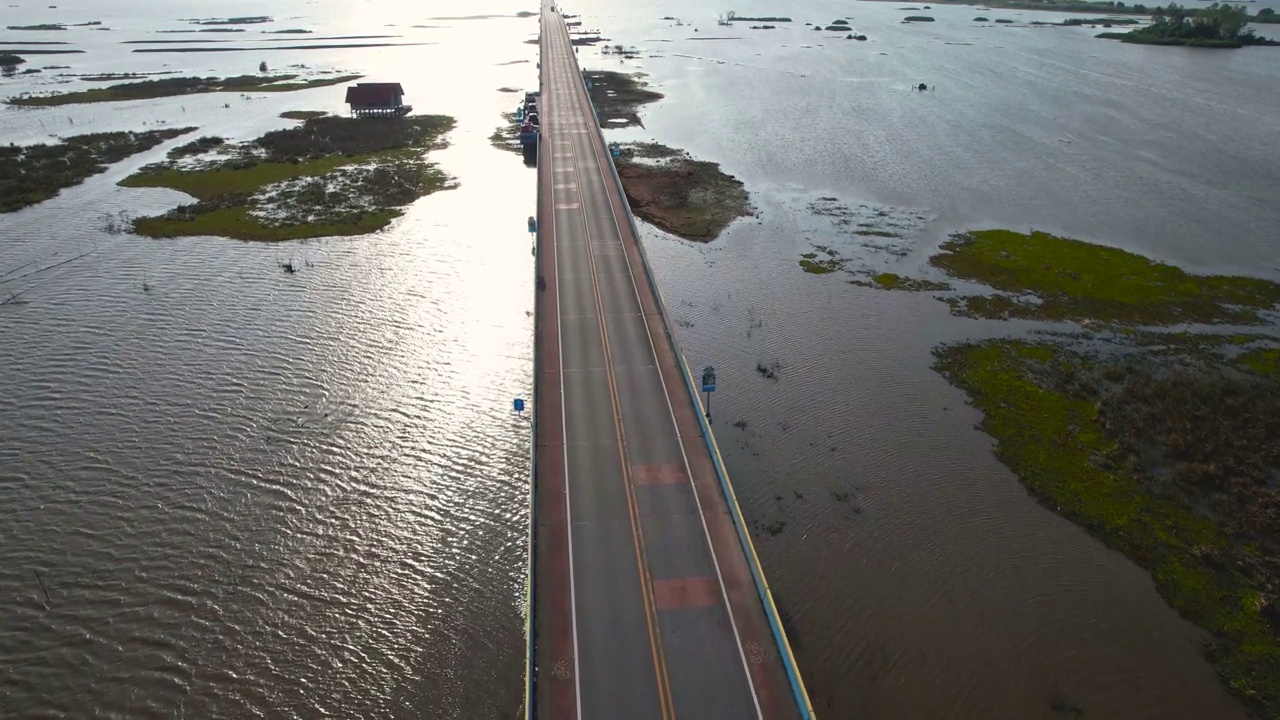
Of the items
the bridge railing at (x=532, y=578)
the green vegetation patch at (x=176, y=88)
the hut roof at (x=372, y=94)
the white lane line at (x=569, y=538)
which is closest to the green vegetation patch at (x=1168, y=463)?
the white lane line at (x=569, y=538)

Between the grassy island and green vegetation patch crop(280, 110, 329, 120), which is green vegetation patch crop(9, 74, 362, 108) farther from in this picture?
the grassy island

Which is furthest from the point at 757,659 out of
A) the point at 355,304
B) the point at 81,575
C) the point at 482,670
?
the point at 355,304

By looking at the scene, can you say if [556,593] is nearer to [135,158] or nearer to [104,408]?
[104,408]

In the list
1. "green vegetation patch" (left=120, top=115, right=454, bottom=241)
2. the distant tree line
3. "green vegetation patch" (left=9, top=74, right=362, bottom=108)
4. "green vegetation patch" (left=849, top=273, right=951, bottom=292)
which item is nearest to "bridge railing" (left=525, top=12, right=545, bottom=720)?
"green vegetation patch" (left=849, top=273, right=951, bottom=292)

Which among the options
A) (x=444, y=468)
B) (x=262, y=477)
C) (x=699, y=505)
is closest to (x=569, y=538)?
(x=699, y=505)

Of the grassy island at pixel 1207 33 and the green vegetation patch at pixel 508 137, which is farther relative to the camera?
the grassy island at pixel 1207 33

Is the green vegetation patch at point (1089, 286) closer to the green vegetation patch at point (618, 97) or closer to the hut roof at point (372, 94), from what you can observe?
the green vegetation patch at point (618, 97)

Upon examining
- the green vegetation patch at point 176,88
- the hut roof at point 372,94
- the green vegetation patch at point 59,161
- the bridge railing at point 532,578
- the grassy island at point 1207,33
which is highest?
the grassy island at point 1207,33
